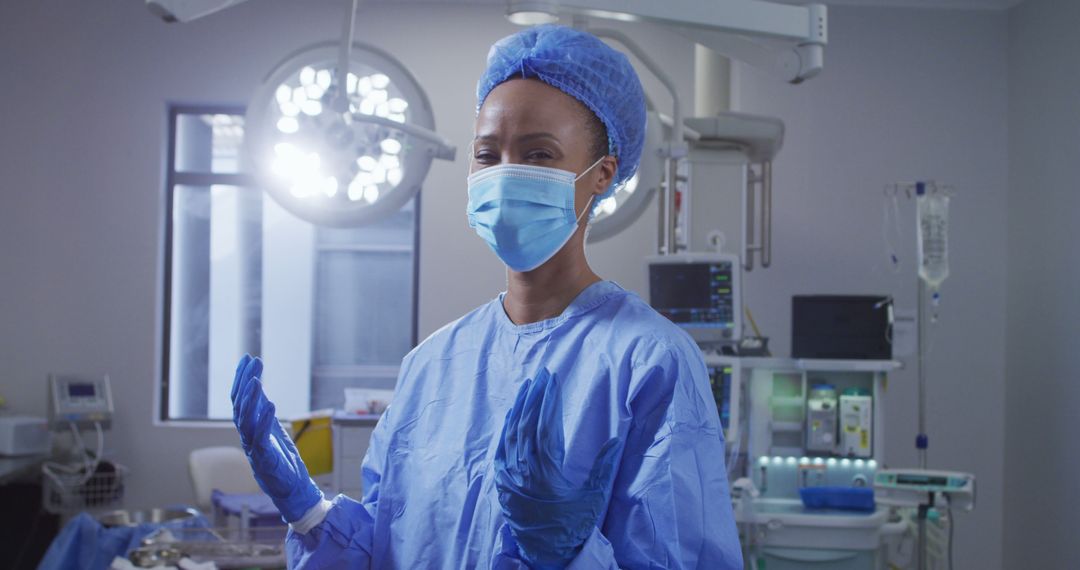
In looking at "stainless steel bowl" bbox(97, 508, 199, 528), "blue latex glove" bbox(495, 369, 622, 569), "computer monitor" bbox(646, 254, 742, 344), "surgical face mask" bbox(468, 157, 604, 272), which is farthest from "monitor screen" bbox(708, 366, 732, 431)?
"blue latex glove" bbox(495, 369, 622, 569)

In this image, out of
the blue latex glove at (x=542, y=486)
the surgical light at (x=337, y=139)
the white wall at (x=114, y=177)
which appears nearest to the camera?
the blue latex glove at (x=542, y=486)

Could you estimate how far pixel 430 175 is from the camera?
450cm

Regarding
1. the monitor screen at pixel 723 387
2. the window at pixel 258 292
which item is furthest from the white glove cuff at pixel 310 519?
the window at pixel 258 292

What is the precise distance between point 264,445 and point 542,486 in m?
0.44

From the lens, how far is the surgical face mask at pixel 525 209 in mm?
1184

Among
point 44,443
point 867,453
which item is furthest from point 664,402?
point 44,443

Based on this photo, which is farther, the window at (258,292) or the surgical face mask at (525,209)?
the window at (258,292)

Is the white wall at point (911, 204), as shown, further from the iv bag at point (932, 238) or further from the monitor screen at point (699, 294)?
the monitor screen at point (699, 294)

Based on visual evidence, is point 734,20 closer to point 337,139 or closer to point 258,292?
point 337,139

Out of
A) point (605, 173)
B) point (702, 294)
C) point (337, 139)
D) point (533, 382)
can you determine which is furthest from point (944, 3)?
point (533, 382)

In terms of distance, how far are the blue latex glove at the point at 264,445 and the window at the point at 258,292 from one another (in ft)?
11.1

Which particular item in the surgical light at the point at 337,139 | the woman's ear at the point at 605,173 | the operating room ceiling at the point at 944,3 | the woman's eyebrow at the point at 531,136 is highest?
the operating room ceiling at the point at 944,3

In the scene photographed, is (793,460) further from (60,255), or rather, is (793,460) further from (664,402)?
(60,255)

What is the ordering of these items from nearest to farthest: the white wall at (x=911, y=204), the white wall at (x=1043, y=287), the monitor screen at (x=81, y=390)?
the white wall at (x=1043, y=287) → the monitor screen at (x=81, y=390) → the white wall at (x=911, y=204)
